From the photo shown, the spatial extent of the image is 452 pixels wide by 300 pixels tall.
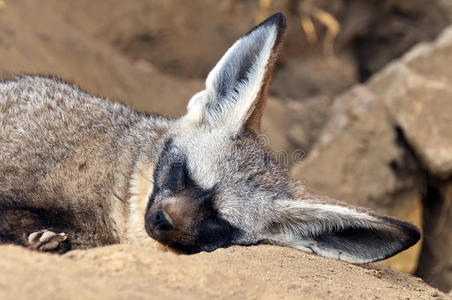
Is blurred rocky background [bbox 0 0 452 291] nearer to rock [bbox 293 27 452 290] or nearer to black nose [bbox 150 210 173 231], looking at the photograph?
rock [bbox 293 27 452 290]

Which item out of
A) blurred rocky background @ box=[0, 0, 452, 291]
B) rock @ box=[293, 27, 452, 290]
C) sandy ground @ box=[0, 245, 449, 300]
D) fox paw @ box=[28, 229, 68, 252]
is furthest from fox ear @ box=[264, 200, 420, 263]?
rock @ box=[293, 27, 452, 290]

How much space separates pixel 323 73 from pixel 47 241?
668 cm

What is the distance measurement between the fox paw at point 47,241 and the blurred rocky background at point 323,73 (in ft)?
8.40

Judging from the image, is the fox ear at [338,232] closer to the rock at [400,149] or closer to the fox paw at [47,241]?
the fox paw at [47,241]

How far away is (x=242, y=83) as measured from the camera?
3660 millimetres

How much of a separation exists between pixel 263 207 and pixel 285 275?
0.69 meters

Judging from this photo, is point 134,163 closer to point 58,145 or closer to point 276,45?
point 58,145

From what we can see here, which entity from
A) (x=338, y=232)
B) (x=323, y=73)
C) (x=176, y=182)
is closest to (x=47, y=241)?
(x=176, y=182)

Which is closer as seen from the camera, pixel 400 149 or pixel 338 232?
pixel 338 232

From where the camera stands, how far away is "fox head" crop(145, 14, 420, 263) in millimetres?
3094

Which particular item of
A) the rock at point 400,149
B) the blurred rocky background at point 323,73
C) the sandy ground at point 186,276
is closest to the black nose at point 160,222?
the sandy ground at point 186,276

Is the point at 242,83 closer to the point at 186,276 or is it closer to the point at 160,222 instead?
the point at 160,222

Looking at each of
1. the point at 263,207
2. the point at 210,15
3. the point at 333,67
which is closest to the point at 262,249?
the point at 263,207

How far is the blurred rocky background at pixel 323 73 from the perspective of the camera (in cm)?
647
